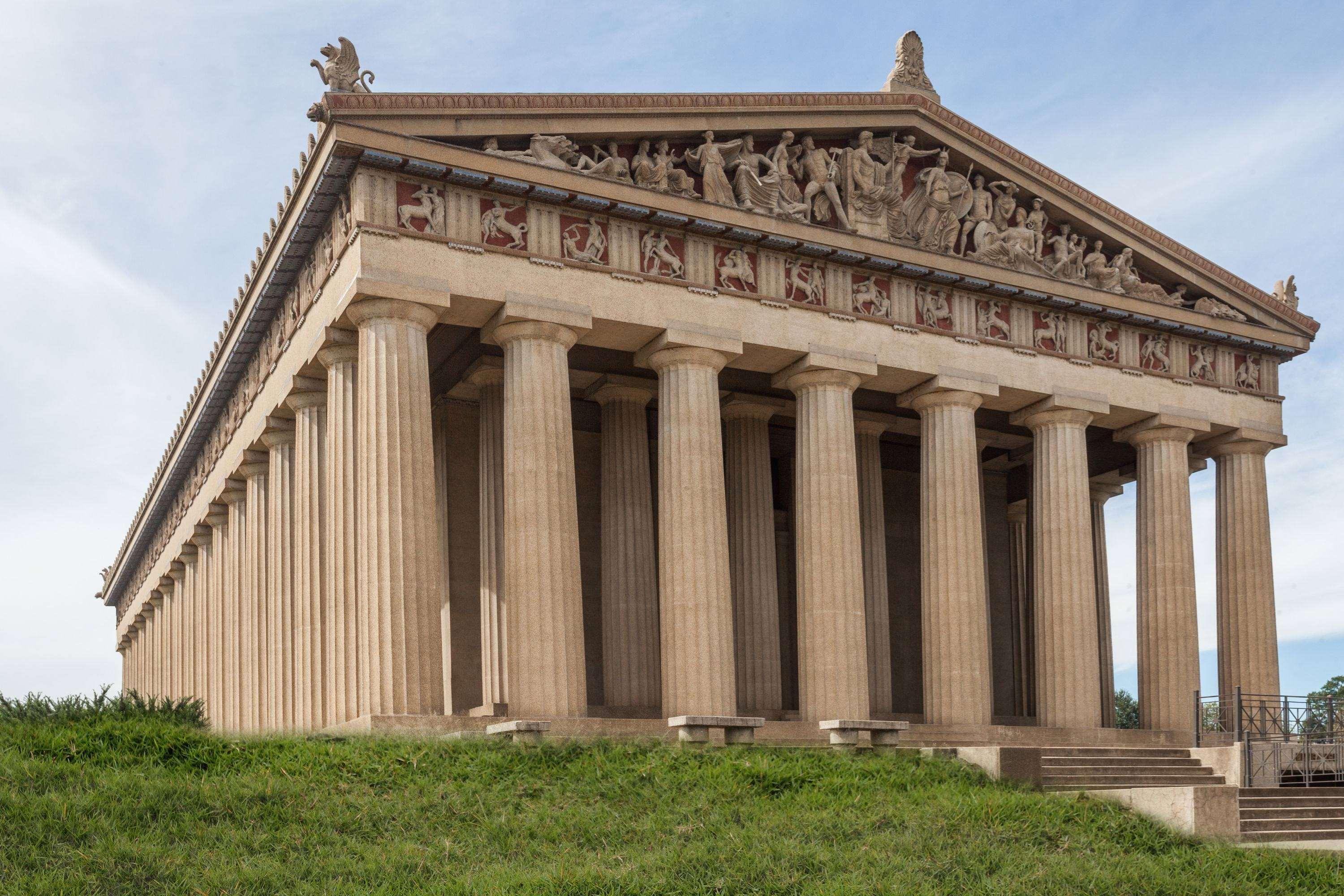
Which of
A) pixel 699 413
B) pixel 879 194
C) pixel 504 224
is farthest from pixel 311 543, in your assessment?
pixel 879 194

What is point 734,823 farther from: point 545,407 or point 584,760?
point 545,407

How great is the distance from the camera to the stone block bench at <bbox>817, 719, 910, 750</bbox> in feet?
99.8

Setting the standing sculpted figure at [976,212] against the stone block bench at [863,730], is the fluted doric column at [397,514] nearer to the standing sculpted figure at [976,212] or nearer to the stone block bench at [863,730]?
the stone block bench at [863,730]

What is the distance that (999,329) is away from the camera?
127 feet

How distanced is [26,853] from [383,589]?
10960 mm

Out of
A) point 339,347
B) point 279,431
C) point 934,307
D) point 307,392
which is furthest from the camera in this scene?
point 279,431

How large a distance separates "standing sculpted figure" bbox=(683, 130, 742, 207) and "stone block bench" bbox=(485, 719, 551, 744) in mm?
13538

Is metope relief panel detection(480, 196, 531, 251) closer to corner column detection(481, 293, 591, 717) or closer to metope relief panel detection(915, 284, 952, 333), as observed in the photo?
corner column detection(481, 293, 591, 717)

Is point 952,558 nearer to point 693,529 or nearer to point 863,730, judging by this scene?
point 863,730

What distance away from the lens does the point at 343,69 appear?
3030 centimetres

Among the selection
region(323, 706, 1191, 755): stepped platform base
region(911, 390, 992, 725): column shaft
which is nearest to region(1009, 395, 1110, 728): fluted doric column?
Result: region(323, 706, 1191, 755): stepped platform base

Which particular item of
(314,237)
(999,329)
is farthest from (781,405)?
(314,237)

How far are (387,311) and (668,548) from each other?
317 inches

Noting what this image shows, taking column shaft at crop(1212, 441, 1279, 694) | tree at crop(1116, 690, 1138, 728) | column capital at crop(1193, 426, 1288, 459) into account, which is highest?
column capital at crop(1193, 426, 1288, 459)
